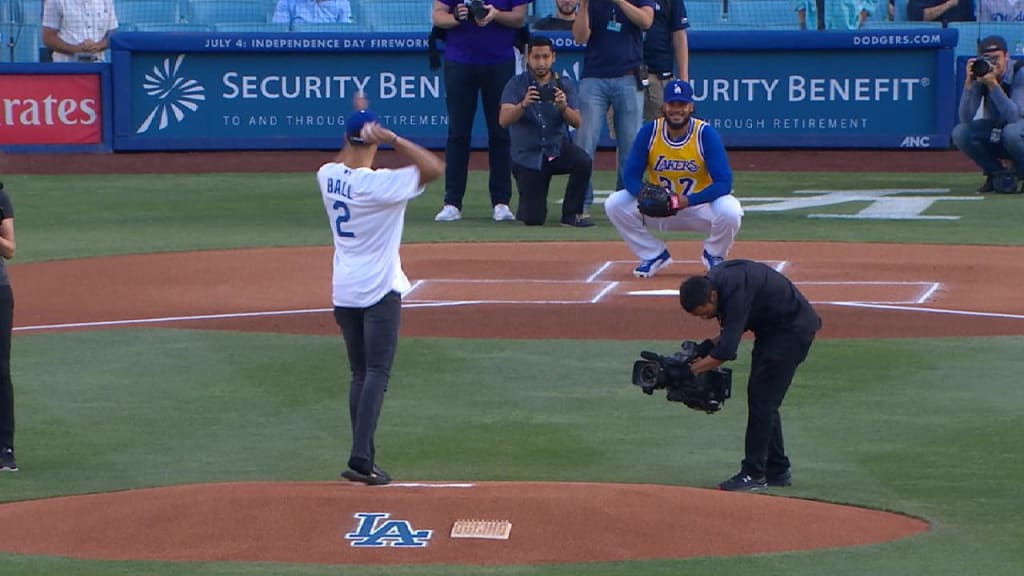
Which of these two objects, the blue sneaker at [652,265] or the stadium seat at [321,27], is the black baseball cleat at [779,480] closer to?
the blue sneaker at [652,265]

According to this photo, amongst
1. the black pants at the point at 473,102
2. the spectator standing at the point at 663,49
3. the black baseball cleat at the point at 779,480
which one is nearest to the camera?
the black baseball cleat at the point at 779,480

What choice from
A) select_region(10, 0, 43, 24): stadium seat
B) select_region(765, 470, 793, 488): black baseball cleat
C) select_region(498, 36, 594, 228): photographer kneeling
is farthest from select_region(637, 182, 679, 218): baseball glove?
A: select_region(10, 0, 43, 24): stadium seat

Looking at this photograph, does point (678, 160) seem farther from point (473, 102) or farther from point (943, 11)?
point (943, 11)

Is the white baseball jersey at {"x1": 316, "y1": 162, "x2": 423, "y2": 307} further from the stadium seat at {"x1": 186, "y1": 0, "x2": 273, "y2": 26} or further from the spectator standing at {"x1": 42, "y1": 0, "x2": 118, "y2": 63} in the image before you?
the stadium seat at {"x1": 186, "y1": 0, "x2": 273, "y2": 26}

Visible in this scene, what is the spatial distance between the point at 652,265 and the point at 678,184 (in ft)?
2.43

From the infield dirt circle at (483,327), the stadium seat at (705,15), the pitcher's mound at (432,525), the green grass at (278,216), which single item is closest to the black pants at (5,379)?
the infield dirt circle at (483,327)

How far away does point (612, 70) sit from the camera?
16.9 metres

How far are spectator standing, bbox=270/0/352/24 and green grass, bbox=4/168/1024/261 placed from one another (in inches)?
107

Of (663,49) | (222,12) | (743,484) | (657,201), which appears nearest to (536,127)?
(663,49)

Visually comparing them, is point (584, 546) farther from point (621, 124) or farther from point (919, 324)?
point (621, 124)

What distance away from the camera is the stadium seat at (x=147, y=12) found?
2484cm

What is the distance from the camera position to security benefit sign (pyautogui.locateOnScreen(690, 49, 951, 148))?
71.8 feet

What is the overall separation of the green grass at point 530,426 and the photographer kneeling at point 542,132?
16.2 feet

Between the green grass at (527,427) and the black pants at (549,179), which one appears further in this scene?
the black pants at (549,179)
